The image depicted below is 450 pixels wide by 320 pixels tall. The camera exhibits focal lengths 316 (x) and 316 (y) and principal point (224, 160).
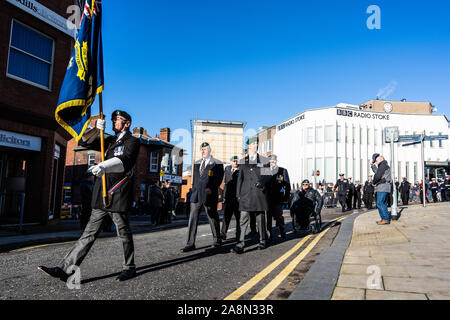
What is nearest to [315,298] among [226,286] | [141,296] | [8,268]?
[226,286]

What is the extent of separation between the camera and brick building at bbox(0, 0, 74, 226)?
10148mm

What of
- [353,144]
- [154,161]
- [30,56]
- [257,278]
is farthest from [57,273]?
[353,144]

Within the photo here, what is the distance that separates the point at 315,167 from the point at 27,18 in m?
33.4

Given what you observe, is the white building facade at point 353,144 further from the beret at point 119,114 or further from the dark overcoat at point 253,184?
the beret at point 119,114

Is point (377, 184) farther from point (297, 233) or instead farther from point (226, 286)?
point (226, 286)

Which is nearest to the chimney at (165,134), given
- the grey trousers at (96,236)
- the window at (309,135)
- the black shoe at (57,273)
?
the window at (309,135)

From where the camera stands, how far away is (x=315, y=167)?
126ft

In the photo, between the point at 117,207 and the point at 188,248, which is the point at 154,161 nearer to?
the point at 188,248

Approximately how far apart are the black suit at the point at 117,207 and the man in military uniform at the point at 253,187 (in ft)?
8.35

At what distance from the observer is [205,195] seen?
590 cm

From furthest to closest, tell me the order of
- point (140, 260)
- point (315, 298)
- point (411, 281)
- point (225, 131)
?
point (225, 131), point (140, 260), point (411, 281), point (315, 298)

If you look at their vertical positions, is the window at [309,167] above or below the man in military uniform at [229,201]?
above

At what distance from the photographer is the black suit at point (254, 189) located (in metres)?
6.07

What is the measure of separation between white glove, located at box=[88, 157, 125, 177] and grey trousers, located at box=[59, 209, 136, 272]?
21.8 inches
